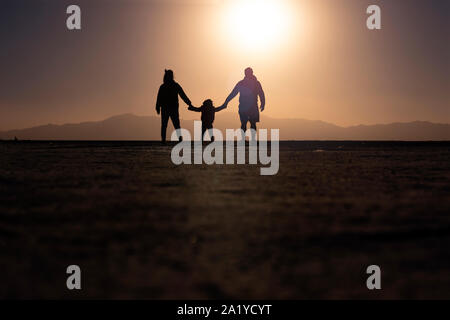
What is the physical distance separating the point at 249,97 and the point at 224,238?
48.8 feet

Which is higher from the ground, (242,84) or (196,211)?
(242,84)

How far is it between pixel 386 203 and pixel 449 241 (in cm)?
153

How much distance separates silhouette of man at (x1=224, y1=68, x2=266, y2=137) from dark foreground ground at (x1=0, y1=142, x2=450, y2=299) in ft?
38.3

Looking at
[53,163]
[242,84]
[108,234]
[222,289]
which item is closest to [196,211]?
[108,234]

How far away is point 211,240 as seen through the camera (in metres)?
3.50

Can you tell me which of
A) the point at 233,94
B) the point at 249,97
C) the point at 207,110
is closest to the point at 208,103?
the point at 207,110

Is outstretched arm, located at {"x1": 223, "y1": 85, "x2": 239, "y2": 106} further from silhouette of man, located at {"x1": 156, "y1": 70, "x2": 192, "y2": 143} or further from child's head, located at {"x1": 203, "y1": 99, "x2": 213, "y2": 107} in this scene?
silhouette of man, located at {"x1": 156, "y1": 70, "x2": 192, "y2": 143}

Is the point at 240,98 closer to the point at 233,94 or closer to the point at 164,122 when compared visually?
the point at 233,94

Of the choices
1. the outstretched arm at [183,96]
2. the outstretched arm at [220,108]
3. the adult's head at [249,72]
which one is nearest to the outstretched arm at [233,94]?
the outstretched arm at [220,108]

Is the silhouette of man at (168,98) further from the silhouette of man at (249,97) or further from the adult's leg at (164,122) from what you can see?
the silhouette of man at (249,97)

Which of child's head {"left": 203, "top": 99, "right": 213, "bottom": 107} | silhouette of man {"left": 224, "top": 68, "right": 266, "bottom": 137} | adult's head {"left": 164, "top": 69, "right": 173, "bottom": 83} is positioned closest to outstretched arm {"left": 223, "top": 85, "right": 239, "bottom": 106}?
silhouette of man {"left": 224, "top": 68, "right": 266, "bottom": 137}

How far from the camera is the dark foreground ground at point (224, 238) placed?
265 centimetres
